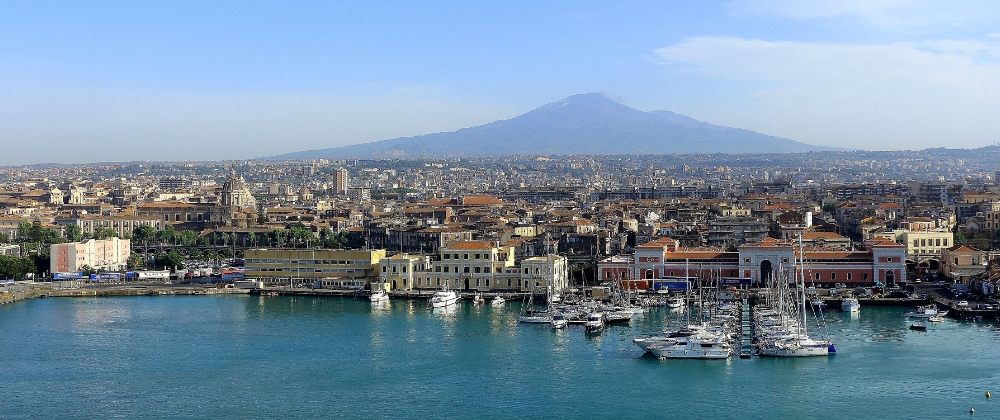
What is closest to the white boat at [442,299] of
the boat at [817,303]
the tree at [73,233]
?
the boat at [817,303]

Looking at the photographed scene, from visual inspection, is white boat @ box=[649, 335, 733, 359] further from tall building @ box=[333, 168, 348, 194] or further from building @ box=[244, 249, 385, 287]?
tall building @ box=[333, 168, 348, 194]

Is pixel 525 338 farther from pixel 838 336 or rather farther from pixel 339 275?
pixel 339 275

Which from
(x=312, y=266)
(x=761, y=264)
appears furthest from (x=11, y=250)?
(x=761, y=264)

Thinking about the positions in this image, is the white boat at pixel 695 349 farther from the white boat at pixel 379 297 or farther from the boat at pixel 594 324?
the white boat at pixel 379 297

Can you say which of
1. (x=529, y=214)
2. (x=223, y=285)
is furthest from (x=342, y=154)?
(x=223, y=285)

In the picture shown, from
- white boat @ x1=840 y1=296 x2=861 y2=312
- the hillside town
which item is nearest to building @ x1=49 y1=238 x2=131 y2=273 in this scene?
Answer: the hillside town

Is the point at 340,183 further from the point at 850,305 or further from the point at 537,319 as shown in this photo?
the point at 850,305

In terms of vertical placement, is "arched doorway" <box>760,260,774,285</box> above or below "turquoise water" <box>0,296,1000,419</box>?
above

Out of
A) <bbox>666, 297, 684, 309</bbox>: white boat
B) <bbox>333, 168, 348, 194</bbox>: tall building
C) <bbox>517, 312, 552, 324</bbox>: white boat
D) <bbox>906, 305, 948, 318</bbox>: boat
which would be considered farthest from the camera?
<bbox>333, 168, 348, 194</bbox>: tall building
